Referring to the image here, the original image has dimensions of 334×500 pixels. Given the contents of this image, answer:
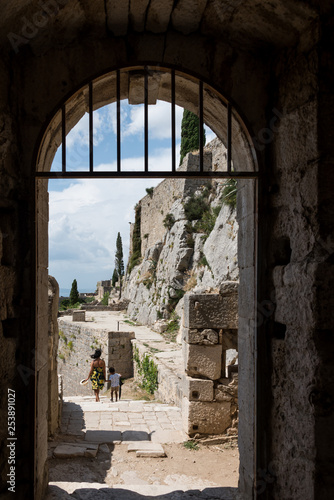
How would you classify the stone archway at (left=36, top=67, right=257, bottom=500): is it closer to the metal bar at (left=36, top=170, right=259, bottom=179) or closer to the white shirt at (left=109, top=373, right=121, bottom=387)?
the metal bar at (left=36, top=170, right=259, bottom=179)

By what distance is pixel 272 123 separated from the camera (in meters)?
3.40

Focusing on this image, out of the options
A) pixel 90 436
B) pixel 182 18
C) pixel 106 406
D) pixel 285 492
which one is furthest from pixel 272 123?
pixel 106 406

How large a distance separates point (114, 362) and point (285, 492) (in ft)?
44.3

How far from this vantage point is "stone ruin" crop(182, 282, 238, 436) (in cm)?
683

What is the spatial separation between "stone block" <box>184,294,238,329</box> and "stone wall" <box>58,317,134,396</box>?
9.81 metres

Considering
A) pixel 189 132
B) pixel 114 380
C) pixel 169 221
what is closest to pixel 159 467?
pixel 114 380

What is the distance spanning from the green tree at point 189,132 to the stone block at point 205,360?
2083 cm

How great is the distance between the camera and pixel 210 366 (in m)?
6.88

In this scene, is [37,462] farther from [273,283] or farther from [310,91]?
[310,91]

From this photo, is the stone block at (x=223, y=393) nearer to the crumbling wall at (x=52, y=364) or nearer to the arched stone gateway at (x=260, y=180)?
the crumbling wall at (x=52, y=364)

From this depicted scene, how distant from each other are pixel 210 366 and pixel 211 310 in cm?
97

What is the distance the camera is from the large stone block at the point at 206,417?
6.80m

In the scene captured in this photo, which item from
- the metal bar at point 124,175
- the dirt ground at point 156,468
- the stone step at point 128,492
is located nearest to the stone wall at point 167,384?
the dirt ground at point 156,468

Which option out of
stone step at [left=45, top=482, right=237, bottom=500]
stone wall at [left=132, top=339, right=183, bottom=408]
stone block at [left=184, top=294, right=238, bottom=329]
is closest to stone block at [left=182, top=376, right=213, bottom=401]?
stone block at [left=184, top=294, right=238, bottom=329]
